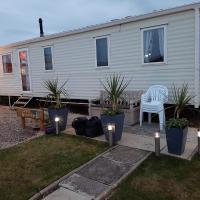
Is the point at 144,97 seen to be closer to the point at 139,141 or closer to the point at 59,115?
the point at 139,141

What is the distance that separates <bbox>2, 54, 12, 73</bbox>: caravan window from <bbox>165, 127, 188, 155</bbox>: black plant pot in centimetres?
903

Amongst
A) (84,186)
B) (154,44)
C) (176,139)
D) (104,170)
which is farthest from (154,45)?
(84,186)

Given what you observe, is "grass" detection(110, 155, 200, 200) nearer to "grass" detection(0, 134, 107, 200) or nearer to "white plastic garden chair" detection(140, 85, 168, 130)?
"grass" detection(0, 134, 107, 200)

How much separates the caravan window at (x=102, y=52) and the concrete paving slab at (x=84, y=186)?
15.9 feet

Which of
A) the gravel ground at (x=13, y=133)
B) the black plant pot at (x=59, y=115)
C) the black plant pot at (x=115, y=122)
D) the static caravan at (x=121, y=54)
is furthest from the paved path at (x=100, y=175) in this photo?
the static caravan at (x=121, y=54)

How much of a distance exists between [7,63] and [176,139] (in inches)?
373

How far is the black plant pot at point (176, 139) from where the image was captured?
3.68m

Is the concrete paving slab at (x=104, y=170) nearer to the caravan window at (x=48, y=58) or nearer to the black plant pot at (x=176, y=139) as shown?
the black plant pot at (x=176, y=139)

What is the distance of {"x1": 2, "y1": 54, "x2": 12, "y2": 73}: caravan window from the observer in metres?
10.7

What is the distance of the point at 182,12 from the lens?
5.66 meters

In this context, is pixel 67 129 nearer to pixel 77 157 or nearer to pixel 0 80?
pixel 77 157

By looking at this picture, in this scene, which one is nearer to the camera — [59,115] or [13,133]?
[59,115]

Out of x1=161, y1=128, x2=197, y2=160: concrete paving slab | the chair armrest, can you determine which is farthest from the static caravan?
x1=161, y1=128, x2=197, y2=160: concrete paving slab

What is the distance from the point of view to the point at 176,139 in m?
3.72
